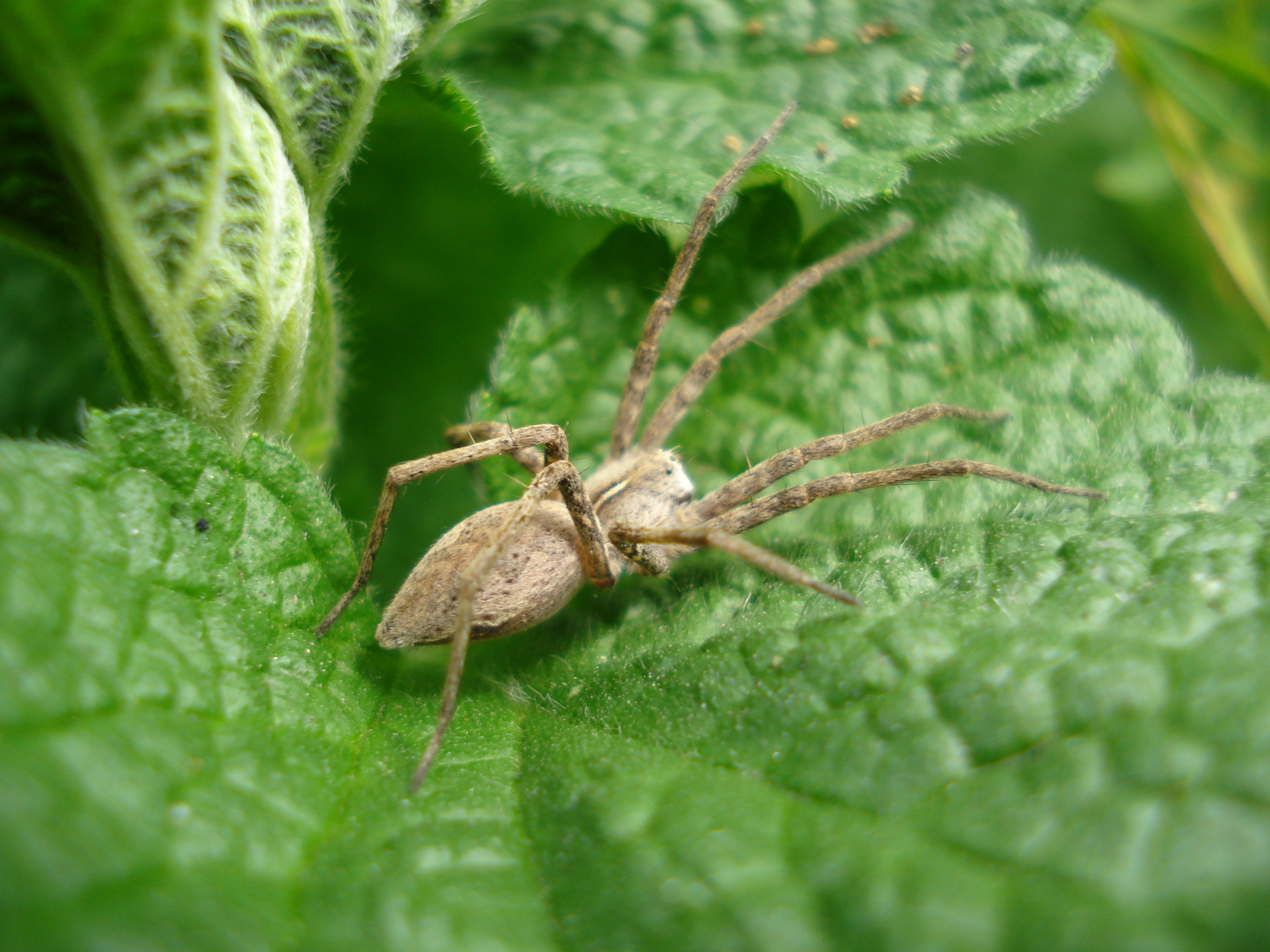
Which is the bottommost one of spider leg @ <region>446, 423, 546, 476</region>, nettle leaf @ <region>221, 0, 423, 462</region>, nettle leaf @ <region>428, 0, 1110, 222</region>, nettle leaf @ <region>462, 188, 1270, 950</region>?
nettle leaf @ <region>462, 188, 1270, 950</region>

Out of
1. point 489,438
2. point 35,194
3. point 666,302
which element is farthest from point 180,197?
point 666,302

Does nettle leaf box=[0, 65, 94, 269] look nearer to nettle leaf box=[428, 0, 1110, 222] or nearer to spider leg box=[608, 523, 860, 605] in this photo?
nettle leaf box=[428, 0, 1110, 222]

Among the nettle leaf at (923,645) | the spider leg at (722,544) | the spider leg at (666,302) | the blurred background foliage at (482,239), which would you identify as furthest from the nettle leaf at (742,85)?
the spider leg at (722,544)

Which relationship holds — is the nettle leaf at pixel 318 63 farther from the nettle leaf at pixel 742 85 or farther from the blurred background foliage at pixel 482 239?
the blurred background foliage at pixel 482 239

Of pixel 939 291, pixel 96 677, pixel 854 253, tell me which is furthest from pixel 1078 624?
pixel 96 677

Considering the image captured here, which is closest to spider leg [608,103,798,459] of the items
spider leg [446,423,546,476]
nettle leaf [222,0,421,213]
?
spider leg [446,423,546,476]

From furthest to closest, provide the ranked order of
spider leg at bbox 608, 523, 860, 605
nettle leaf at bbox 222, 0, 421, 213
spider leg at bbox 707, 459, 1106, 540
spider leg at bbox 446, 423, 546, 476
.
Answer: spider leg at bbox 446, 423, 546, 476, spider leg at bbox 707, 459, 1106, 540, spider leg at bbox 608, 523, 860, 605, nettle leaf at bbox 222, 0, 421, 213
